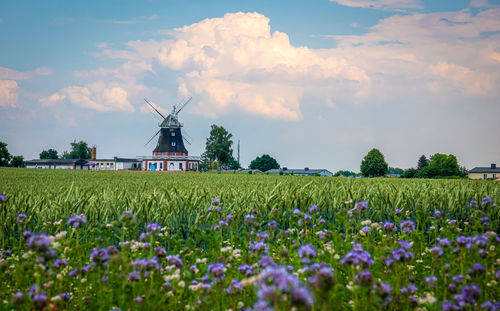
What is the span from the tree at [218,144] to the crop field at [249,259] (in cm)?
10061

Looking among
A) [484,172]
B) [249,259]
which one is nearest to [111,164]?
[484,172]

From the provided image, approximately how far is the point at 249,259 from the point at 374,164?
377 ft

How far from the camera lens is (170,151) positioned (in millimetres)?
95188

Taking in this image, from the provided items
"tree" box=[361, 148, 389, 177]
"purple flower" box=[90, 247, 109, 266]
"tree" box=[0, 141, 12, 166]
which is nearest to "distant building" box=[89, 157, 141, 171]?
"tree" box=[0, 141, 12, 166]

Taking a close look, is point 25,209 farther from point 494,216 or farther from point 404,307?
point 494,216

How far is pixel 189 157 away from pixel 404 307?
310 ft

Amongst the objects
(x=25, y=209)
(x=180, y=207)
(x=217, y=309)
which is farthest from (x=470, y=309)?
(x=25, y=209)

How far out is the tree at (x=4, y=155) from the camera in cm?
11401

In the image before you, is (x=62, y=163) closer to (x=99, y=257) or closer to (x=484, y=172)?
(x=484, y=172)

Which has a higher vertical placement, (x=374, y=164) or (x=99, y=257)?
(x=374, y=164)

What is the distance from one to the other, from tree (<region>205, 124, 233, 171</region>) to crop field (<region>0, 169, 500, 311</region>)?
101m

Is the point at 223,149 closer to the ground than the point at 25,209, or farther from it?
farther from it

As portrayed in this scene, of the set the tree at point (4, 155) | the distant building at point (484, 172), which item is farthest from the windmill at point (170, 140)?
the distant building at point (484, 172)

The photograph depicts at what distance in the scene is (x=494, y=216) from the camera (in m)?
7.47
